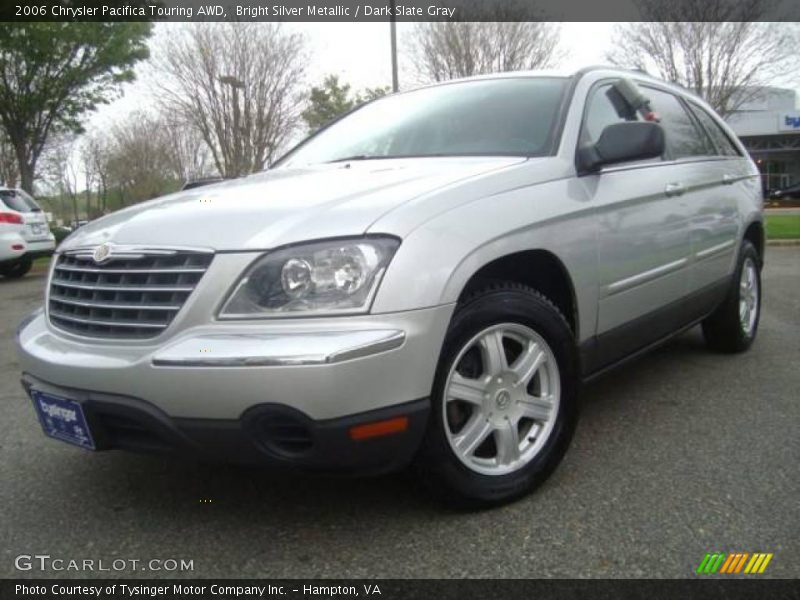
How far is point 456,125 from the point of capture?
312 centimetres

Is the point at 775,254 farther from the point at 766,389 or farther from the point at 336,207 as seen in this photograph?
the point at 336,207

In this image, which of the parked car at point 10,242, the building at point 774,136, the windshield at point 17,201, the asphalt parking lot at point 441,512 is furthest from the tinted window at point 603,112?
the building at point 774,136

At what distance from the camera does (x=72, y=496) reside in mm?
2545

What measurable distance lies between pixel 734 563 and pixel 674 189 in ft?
6.17

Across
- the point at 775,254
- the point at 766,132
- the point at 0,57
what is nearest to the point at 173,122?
the point at 0,57

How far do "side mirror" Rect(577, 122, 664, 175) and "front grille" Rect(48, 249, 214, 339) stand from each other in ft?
5.12

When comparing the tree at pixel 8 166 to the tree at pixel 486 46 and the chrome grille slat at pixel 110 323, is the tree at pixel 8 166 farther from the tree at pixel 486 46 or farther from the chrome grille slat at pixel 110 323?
the chrome grille slat at pixel 110 323

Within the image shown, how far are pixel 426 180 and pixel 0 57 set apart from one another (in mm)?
18079

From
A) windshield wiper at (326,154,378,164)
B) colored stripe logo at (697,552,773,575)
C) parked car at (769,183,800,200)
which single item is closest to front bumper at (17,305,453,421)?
colored stripe logo at (697,552,773,575)

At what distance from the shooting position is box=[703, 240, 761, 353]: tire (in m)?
4.19

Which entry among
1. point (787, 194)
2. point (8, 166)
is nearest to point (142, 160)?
point (8, 166)

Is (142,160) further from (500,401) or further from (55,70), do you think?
(500,401)

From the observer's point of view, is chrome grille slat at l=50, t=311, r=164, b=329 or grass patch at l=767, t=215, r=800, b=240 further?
grass patch at l=767, t=215, r=800, b=240

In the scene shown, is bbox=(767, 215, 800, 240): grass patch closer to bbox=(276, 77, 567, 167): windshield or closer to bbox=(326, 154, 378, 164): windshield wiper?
bbox=(276, 77, 567, 167): windshield
